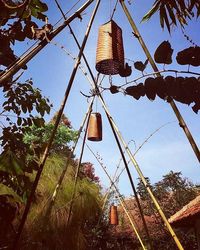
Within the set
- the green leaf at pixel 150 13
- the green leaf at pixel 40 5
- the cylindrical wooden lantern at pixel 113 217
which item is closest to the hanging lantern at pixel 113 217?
the cylindrical wooden lantern at pixel 113 217

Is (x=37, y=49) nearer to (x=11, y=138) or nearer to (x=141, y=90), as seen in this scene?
(x=141, y=90)

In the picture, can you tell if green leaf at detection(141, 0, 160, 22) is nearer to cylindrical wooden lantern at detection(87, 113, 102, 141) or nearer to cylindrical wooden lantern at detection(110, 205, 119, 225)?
cylindrical wooden lantern at detection(87, 113, 102, 141)

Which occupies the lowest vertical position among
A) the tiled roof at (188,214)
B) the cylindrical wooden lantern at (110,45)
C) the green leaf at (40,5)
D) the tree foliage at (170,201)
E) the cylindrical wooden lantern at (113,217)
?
the green leaf at (40,5)

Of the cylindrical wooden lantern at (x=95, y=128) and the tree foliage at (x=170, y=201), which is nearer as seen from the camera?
the cylindrical wooden lantern at (x=95, y=128)

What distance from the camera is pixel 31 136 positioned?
14.4 metres

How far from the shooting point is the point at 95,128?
309cm

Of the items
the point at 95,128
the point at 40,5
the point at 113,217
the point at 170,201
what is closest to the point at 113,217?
the point at 113,217

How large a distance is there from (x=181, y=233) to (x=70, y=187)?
841cm

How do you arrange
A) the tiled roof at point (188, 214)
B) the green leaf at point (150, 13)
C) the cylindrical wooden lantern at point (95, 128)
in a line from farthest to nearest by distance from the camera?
the tiled roof at point (188, 214) → the cylindrical wooden lantern at point (95, 128) → the green leaf at point (150, 13)

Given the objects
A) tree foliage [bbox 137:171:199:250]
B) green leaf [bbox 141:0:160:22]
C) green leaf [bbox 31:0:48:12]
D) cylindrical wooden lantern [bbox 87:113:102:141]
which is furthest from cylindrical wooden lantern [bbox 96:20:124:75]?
tree foliage [bbox 137:171:199:250]

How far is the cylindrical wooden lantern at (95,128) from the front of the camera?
306 cm

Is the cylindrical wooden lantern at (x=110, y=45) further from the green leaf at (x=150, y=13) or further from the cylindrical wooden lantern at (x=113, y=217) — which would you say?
the cylindrical wooden lantern at (x=113, y=217)

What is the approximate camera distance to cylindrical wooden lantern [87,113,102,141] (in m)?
3.06

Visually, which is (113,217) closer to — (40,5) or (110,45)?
(110,45)
